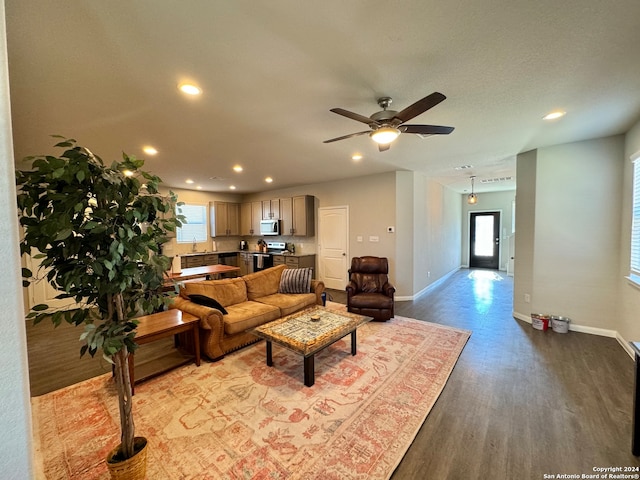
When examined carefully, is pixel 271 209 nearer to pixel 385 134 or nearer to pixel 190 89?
pixel 190 89

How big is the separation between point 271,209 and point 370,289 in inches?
160

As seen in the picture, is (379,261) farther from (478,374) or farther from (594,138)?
(594,138)

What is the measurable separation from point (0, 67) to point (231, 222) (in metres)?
7.54

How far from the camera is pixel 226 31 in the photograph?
61.6 inches

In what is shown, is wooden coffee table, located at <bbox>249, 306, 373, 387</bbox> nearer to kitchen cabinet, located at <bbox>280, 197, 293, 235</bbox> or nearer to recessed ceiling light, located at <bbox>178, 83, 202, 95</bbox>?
recessed ceiling light, located at <bbox>178, 83, 202, 95</bbox>

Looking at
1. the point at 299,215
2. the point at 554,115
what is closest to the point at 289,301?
the point at 299,215

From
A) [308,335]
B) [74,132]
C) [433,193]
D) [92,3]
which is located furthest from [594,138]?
[74,132]

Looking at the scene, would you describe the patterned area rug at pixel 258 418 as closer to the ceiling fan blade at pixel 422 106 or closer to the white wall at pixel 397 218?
the ceiling fan blade at pixel 422 106

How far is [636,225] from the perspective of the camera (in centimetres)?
306

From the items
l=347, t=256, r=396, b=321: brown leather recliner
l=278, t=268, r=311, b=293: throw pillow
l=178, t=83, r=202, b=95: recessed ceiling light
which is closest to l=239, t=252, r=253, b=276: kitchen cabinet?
l=278, t=268, r=311, b=293: throw pillow

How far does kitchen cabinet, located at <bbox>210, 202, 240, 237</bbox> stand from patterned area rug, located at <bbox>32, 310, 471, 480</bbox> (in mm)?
5551

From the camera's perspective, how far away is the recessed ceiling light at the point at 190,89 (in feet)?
6.95

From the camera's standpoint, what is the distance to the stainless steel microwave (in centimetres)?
725

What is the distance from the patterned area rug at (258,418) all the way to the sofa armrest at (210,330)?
0.15 metres
